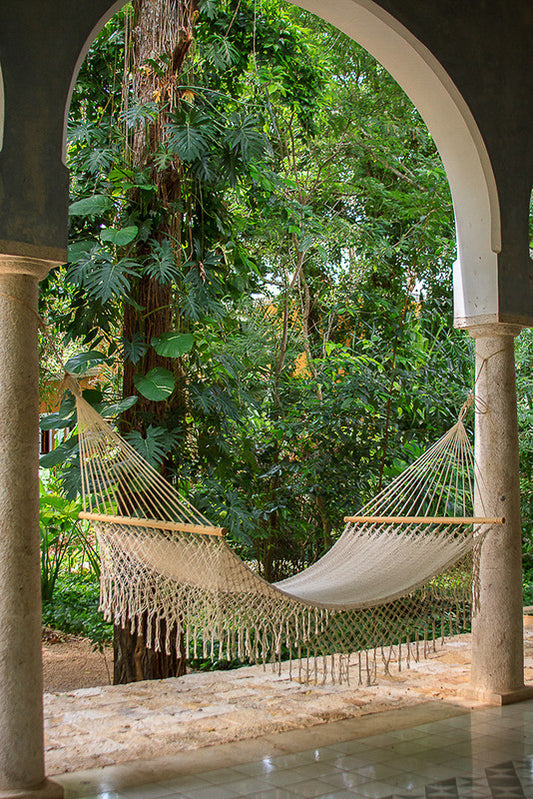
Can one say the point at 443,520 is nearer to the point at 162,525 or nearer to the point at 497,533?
the point at 497,533

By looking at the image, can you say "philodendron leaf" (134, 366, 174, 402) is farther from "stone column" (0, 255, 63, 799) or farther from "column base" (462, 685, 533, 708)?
"column base" (462, 685, 533, 708)

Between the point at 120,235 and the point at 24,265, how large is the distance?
1.23 m

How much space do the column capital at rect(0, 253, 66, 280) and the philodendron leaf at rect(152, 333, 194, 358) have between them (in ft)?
3.79

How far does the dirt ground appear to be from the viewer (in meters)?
4.60

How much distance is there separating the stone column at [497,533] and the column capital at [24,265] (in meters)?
1.63

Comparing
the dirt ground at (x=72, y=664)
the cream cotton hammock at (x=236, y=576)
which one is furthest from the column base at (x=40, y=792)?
the dirt ground at (x=72, y=664)

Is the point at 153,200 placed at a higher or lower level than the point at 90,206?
higher

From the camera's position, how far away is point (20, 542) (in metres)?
2.06

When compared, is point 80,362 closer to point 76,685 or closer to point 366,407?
point 366,407

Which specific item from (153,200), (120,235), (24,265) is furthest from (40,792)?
(153,200)

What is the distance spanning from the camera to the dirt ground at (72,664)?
181 inches

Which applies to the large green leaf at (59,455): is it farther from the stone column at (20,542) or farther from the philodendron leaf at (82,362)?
the stone column at (20,542)

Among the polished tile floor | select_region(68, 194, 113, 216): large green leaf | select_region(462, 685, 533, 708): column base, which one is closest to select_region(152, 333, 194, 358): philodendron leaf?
select_region(68, 194, 113, 216): large green leaf

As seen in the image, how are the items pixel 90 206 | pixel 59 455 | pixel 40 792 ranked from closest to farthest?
pixel 40 792 < pixel 59 455 < pixel 90 206
